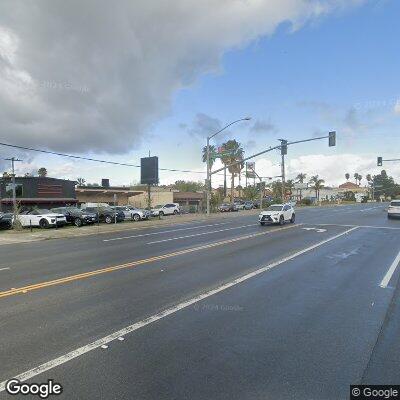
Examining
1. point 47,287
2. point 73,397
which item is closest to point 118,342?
point 73,397

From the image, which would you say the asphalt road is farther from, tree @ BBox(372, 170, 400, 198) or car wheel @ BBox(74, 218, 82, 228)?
tree @ BBox(372, 170, 400, 198)

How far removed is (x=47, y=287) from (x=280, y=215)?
22.1m

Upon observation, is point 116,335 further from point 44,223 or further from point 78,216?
point 78,216

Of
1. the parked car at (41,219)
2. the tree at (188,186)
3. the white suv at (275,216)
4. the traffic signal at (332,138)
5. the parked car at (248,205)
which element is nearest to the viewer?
the white suv at (275,216)

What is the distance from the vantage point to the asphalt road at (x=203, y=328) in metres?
4.51

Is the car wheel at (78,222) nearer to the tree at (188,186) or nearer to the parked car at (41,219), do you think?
the parked car at (41,219)

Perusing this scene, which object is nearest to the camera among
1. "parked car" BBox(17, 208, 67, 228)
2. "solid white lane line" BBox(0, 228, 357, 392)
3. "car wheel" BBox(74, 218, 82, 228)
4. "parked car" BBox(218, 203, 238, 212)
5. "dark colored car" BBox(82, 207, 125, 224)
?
"solid white lane line" BBox(0, 228, 357, 392)

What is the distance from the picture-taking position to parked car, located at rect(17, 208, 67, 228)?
3153 centimetres

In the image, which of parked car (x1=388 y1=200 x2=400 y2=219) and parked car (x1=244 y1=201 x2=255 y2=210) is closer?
parked car (x1=388 y1=200 x2=400 y2=219)

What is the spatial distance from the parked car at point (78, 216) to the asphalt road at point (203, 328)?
72.0ft

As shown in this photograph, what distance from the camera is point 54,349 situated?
541cm

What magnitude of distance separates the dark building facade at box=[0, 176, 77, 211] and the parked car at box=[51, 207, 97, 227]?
20.1m

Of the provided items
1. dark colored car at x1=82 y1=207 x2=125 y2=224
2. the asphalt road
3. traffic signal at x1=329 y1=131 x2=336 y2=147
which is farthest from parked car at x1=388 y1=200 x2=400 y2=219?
the asphalt road

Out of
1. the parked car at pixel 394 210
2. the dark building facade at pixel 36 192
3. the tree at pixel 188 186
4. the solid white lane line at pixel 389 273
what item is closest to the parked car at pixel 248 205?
the dark building facade at pixel 36 192
